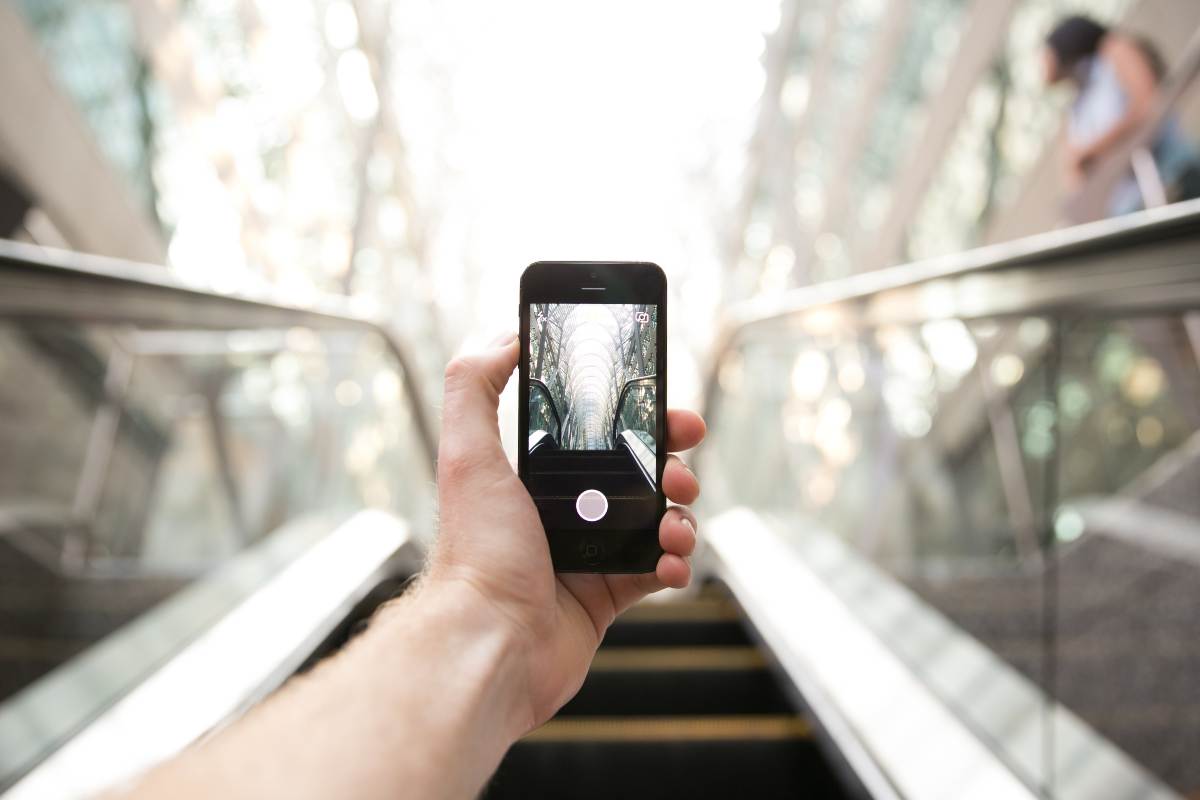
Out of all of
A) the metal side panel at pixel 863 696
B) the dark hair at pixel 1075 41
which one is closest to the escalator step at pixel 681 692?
the metal side panel at pixel 863 696

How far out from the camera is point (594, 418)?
136 cm

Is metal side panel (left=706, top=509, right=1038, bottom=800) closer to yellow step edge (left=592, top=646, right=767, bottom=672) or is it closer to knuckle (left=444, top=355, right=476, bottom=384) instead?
yellow step edge (left=592, top=646, right=767, bottom=672)

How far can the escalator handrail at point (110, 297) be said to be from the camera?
186cm

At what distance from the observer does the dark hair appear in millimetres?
4168

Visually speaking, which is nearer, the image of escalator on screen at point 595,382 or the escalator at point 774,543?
the image of escalator on screen at point 595,382

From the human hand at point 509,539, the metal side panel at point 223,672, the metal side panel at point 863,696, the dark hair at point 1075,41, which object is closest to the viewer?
the human hand at point 509,539

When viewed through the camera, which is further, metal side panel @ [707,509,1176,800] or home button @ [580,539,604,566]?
metal side panel @ [707,509,1176,800]

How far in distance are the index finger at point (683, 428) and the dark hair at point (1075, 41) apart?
3.76 m

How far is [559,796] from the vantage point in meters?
2.20

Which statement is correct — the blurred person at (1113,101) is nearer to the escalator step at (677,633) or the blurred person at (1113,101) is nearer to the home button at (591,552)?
the escalator step at (677,633)

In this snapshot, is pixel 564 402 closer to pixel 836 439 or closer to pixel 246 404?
pixel 246 404

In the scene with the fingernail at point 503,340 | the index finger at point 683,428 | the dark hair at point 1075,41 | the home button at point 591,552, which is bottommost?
the home button at point 591,552

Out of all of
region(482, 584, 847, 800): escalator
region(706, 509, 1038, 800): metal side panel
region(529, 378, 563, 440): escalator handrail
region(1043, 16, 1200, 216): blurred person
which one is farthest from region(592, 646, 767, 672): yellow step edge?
region(1043, 16, 1200, 216): blurred person

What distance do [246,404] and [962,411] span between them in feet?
10.7
